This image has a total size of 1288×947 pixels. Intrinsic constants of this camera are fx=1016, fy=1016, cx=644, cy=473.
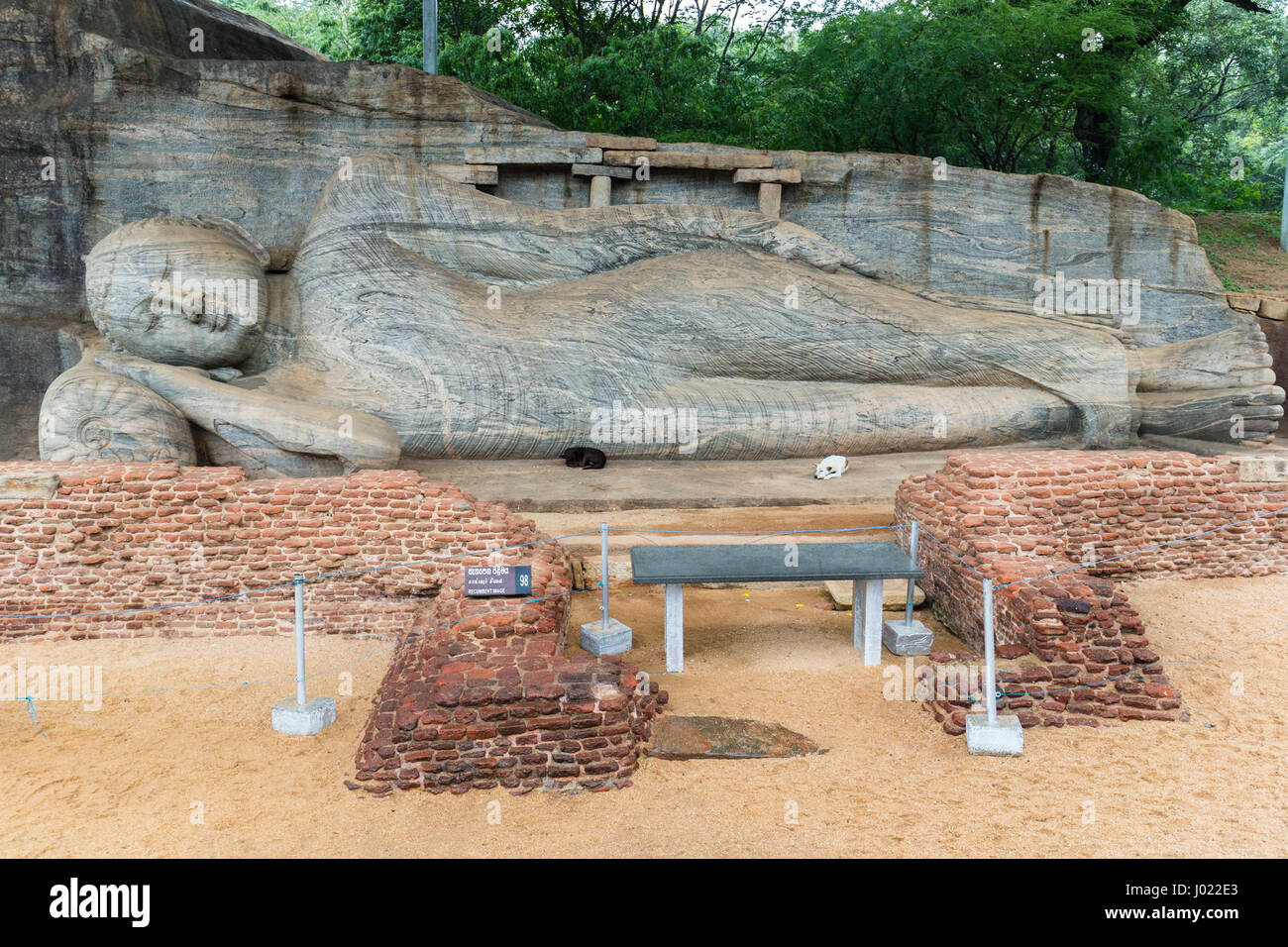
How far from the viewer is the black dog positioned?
8.02 m

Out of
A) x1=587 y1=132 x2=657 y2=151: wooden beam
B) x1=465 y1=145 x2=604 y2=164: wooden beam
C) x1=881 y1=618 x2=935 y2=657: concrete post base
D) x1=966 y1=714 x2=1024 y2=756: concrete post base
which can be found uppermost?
x1=587 y1=132 x2=657 y2=151: wooden beam

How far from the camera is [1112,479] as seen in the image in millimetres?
6496

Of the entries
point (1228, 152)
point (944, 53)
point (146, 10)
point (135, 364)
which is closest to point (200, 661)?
point (135, 364)

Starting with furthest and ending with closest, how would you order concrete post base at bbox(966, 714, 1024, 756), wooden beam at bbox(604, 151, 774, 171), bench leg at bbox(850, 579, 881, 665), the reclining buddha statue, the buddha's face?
wooden beam at bbox(604, 151, 774, 171), the reclining buddha statue, the buddha's face, bench leg at bbox(850, 579, 881, 665), concrete post base at bbox(966, 714, 1024, 756)

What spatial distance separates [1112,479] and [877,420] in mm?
2259

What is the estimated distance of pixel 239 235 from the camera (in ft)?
27.9

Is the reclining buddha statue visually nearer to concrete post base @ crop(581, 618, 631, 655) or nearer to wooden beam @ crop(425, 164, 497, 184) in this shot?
wooden beam @ crop(425, 164, 497, 184)

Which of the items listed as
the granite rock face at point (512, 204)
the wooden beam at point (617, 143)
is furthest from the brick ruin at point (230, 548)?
the wooden beam at point (617, 143)

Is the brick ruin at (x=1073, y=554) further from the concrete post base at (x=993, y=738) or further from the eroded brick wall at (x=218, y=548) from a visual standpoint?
the eroded brick wall at (x=218, y=548)

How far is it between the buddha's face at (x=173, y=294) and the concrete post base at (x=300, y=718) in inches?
153

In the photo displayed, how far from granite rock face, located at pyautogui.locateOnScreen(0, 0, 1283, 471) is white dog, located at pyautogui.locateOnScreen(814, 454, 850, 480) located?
1.88 feet

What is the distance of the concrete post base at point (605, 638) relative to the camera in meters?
5.55

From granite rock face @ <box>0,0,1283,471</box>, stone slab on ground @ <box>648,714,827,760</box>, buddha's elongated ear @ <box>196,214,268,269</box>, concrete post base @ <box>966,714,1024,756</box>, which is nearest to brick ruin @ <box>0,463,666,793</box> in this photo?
stone slab on ground @ <box>648,714,827,760</box>

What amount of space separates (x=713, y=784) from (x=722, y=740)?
347mm
